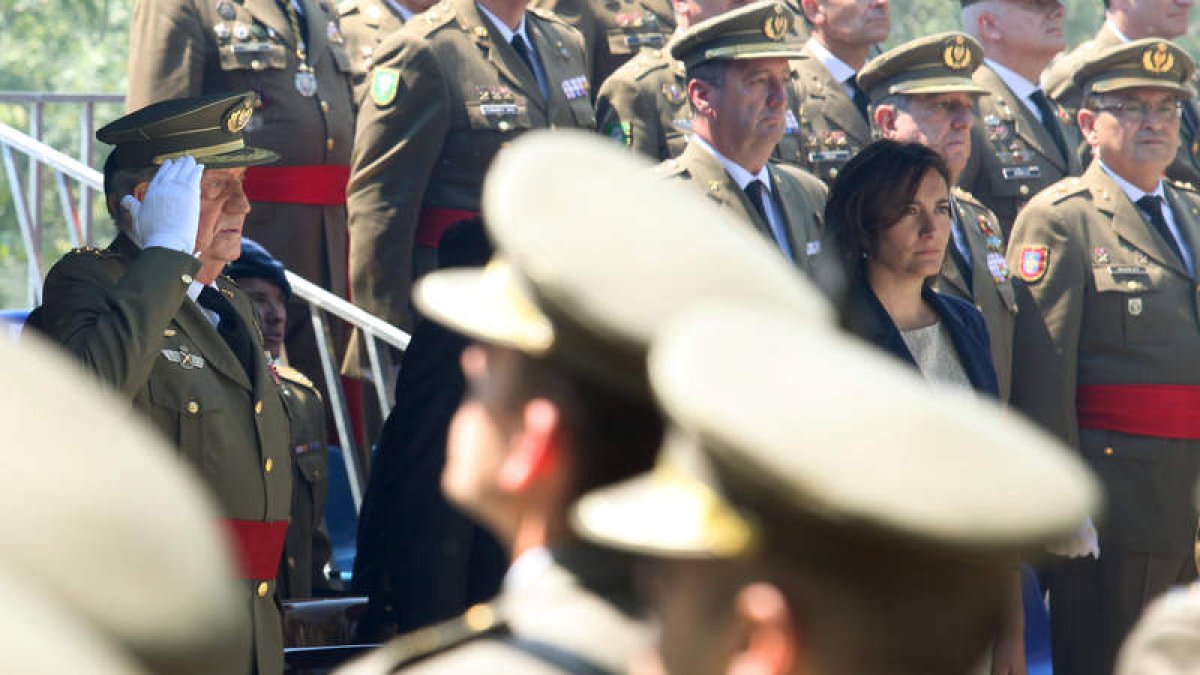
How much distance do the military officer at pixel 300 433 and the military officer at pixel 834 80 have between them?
214cm

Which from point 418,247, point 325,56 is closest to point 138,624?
point 418,247

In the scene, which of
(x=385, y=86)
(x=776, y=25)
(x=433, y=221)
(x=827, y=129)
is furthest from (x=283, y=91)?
(x=827, y=129)

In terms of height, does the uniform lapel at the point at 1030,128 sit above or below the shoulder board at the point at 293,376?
below

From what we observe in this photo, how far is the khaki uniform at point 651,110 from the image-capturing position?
7.37m

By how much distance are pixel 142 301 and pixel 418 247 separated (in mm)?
2458

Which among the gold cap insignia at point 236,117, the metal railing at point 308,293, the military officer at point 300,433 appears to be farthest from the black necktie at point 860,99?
the gold cap insignia at point 236,117

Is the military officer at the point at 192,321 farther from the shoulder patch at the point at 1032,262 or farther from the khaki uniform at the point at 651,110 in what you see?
the shoulder patch at the point at 1032,262

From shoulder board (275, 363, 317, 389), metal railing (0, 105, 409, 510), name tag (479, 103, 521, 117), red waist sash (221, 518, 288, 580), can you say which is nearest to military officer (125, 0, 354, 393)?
metal railing (0, 105, 409, 510)

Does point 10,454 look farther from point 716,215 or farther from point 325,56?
point 325,56

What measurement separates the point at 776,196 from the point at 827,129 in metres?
1.36

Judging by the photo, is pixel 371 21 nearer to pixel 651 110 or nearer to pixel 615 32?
pixel 615 32

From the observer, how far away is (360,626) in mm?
5008

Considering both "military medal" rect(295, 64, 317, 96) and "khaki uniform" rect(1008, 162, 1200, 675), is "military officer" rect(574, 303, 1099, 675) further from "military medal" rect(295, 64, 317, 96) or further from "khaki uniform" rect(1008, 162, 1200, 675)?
"military medal" rect(295, 64, 317, 96)

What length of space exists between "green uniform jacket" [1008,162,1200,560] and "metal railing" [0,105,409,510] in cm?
208
